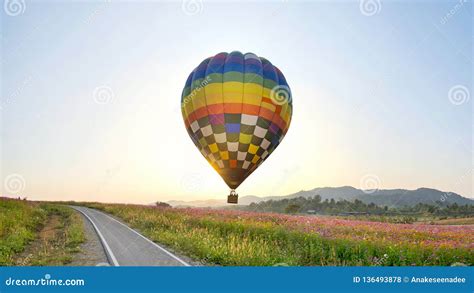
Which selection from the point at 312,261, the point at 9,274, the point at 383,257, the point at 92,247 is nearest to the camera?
the point at 9,274

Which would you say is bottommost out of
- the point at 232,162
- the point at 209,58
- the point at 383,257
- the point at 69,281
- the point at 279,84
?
the point at 69,281

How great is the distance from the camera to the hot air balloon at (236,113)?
82.2ft

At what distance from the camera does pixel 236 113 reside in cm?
2494

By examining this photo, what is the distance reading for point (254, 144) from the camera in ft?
84.0

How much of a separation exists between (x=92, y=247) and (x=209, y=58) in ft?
52.9

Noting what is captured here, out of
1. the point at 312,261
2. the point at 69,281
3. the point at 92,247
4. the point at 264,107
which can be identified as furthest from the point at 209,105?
the point at 69,281

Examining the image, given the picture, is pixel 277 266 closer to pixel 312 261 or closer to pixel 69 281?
pixel 312 261

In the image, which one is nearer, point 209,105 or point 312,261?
point 312,261

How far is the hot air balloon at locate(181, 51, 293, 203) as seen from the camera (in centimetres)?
2506

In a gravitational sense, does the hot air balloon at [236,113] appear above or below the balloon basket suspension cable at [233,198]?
above

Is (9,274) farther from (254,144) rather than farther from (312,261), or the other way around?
(254,144)

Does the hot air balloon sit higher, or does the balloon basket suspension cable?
the hot air balloon

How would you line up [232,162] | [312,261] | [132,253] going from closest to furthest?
1. [312,261]
2. [132,253]
3. [232,162]

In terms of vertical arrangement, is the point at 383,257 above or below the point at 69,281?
above
